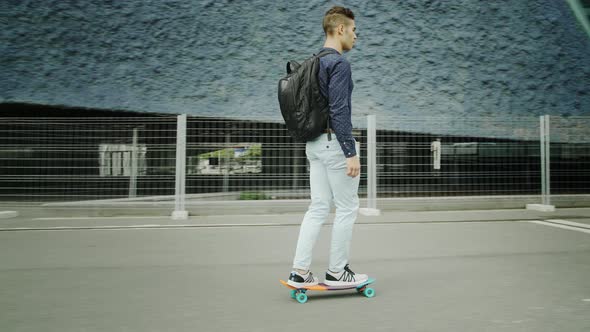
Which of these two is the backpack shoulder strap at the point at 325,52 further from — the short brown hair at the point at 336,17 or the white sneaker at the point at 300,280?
the white sneaker at the point at 300,280

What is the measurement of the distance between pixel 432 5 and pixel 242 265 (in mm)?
9741

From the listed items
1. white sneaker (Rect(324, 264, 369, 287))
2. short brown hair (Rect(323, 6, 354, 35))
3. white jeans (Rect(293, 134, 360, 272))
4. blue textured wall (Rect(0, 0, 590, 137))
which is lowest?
white sneaker (Rect(324, 264, 369, 287))

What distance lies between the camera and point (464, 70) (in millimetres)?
11984

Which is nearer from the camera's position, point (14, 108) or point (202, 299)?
point (202, 299)

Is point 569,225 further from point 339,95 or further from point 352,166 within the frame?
point 339,95

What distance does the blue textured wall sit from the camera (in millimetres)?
11375

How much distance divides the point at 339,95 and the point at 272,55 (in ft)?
29.3

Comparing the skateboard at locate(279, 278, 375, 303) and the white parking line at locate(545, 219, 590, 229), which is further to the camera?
the white parking line at locate(545, 219, 590, 229)

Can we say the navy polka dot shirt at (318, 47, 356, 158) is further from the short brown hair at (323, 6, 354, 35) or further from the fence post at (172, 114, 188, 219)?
the fence post at (172, 114, 188, 219)

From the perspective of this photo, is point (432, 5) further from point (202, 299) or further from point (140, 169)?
point (202, 299)

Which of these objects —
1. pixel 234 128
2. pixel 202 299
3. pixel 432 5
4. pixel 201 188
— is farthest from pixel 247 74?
pixel 202 299

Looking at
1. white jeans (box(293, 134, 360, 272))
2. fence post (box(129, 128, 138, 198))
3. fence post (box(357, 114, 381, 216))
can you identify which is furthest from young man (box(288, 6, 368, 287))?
fence post (box(129, 128, 138, 198))

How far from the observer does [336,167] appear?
3.24 metres

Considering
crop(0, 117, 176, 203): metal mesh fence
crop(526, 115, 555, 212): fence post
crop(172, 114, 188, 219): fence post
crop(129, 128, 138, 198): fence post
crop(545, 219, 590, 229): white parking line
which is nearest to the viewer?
crop(545, 219, 590, 229): white parking line
